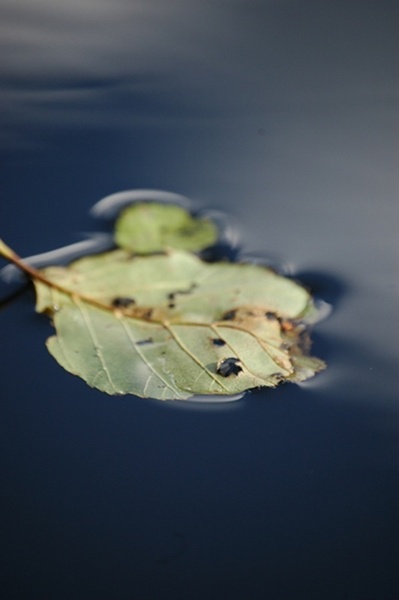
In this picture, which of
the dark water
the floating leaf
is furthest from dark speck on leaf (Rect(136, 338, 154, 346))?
the dark water

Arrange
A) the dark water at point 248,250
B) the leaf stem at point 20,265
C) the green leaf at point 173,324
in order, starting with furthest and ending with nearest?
the leaf stem at point 20,265, the green leaf at point 173,324, the dark water at point 248,250

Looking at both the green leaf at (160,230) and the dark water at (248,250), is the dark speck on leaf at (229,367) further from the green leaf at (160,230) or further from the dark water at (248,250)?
the green leaf at (160,230)

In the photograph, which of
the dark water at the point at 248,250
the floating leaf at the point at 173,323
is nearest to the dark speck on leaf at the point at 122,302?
the floating leaf at the point at 173,323

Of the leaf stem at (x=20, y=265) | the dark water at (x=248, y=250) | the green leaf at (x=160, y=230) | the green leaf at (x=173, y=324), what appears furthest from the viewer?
the green leaf at (x=160, y=230)

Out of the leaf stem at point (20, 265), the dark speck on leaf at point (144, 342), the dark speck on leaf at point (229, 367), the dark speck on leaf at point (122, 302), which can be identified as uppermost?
the leaf stem at point (20, 265)

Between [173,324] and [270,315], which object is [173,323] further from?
[270,315]

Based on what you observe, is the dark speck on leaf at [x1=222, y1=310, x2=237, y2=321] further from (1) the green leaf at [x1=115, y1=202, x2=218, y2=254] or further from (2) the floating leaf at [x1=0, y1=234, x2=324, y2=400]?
(1) the green leaf at [x1=115, y1=202, x2=218, y2=254]
